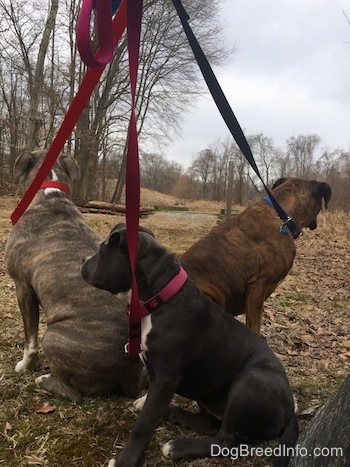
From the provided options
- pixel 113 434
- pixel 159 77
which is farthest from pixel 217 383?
pixel 159 77

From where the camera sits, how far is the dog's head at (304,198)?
4.88m

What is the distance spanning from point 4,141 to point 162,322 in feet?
117

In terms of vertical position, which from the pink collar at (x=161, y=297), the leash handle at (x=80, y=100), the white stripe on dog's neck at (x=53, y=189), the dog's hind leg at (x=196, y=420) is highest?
the leash handle at (x=80, y=100)

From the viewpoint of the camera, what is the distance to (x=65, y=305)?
135 inches

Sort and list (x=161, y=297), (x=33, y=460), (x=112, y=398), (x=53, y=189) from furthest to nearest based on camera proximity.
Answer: (x=53, y=189) → (x=112, y=398) → (x=161, y=297) → (x=33, y=460)

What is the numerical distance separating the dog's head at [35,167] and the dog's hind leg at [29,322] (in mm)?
1054

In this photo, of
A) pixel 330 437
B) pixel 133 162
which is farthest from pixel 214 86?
pixel 330 437

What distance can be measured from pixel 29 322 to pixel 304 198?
3013 mm

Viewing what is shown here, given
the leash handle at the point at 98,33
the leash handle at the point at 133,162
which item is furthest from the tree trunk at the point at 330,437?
the leash handle at the point at 98,33

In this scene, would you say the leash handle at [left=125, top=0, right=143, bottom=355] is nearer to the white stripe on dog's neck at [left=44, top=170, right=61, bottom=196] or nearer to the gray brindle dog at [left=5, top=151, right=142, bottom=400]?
the gray brindle dog at [left=5, top=151, right=142, bottom=400]

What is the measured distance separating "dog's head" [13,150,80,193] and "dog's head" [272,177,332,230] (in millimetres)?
2183

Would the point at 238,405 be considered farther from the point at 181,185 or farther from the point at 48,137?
the point at 181,185

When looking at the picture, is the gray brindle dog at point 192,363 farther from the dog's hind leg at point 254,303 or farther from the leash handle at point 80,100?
the dog's hind leg at point 254,303

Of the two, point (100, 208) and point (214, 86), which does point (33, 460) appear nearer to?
point (214, 86)
